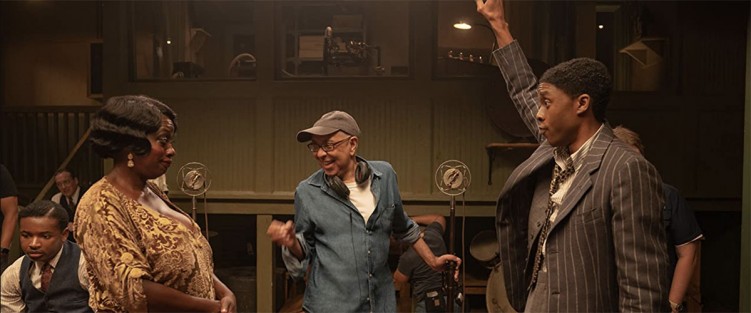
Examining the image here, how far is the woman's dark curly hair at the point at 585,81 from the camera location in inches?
98.3

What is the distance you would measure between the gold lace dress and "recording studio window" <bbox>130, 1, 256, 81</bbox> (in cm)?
486

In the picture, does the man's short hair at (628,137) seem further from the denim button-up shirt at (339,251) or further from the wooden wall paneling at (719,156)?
the wooden wall paneling at (719,156)

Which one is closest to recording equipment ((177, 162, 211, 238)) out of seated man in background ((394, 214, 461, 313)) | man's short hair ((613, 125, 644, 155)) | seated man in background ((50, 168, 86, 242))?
seated man in background ((50, 168, 86, 242))

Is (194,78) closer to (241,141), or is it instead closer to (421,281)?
(241,141)

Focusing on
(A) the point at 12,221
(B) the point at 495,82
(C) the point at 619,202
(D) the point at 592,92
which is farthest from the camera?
(B) the point at 495,82

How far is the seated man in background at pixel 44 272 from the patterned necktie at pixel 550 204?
201 cm

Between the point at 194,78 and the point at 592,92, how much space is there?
524 cm

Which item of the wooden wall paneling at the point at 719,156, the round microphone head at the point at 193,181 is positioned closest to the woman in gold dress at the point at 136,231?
the round microphone head at the point at 193,181

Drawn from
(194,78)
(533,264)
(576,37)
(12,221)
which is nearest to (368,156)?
(194,78)

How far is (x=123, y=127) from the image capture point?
7.84 ft

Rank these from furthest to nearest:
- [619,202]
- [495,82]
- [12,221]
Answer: [495,82], [12,221], [619,202]

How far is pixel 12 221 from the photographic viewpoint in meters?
5.13

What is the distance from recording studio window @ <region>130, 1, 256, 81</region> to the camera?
738 centimetres

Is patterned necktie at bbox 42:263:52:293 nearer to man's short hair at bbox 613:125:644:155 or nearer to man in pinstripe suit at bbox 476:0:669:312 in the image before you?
man in pinstripe suit at bbox 476:0:669:312
